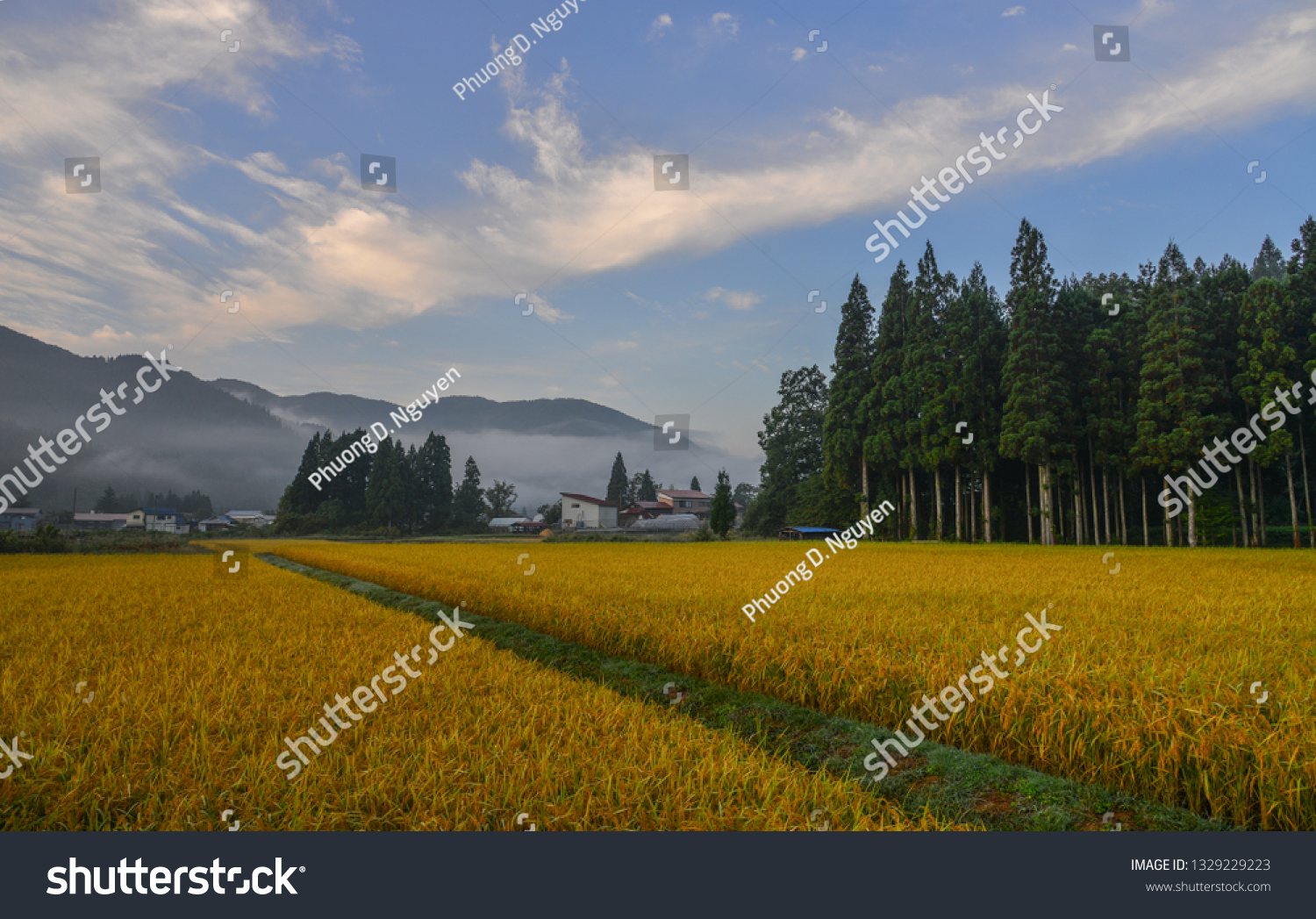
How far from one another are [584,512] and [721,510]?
80.7 ft

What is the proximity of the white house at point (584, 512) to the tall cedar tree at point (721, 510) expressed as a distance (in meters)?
22.2

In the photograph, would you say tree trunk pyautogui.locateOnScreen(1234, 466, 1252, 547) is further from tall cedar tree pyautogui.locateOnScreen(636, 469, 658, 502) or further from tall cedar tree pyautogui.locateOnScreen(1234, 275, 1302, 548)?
tall cedar tree pyautogui.locateOnScreen(636, 469, 658, 502)

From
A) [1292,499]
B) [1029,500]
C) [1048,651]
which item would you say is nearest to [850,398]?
[1029,500]

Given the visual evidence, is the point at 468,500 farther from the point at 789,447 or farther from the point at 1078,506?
the point at 1078,506

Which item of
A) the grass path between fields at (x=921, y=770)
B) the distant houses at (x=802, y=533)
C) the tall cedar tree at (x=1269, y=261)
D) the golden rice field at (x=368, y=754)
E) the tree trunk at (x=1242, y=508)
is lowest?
the grass path between fields at (x=921, y=770)

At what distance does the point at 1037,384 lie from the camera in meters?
34.2

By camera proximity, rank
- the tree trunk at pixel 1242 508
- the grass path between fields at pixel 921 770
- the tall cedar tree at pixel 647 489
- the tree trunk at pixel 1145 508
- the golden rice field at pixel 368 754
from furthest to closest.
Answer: the tall cedar tree at pixel 647 489 < the tree trunk at pixel 1145 508 < the tree trunk at pixel 1242 508 < the grass path between fields at pixel 921 770 < the golden rice field at pixel 368 754

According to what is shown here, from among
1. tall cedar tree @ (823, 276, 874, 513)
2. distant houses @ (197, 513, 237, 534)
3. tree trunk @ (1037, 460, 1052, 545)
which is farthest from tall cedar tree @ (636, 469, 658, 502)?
tree trunk @ (1037, 460, 1052, 545)

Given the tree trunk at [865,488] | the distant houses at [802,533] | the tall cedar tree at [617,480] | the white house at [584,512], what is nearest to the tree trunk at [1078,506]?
the tree trunk at [865,488]

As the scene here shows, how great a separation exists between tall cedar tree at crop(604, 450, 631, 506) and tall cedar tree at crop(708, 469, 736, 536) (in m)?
38.5

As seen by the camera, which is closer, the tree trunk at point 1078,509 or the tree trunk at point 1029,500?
the tree trunk at point 1078,509

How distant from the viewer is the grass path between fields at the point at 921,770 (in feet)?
12.0

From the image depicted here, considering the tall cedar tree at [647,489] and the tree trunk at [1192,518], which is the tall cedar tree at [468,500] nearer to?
the tall cedar tree at [647,489]

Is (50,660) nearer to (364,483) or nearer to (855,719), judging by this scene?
(855,719)
